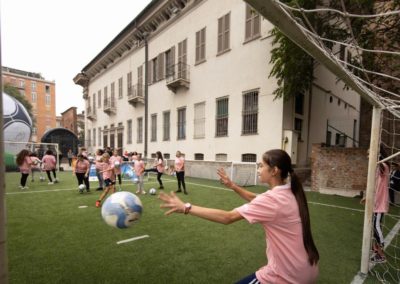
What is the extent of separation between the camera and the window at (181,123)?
20391 mm

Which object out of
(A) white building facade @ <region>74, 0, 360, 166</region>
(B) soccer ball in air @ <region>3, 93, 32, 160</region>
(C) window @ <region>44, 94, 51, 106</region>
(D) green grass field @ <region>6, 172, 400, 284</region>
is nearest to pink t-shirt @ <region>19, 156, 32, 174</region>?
(D) green grass field @ <region>6, 172, 400, 284</region>

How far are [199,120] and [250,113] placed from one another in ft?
15.5

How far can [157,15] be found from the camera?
22.1 meters

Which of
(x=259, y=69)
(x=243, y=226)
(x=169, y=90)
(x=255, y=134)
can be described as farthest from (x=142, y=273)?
(x=169, y=90)

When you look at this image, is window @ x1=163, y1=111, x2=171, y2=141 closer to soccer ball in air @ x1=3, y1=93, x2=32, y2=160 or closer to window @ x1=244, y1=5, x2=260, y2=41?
window @ x1=244, y1=5, x2=260, y2=41

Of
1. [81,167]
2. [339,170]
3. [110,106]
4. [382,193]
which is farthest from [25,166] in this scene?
[110,106]

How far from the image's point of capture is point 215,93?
17.5m

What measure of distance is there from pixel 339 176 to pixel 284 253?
36.5 feet

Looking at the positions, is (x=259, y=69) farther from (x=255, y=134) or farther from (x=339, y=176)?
(x=339, y=176)

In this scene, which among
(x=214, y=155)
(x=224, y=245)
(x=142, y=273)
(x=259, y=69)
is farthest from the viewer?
(x=214, y=155)

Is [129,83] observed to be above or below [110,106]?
above

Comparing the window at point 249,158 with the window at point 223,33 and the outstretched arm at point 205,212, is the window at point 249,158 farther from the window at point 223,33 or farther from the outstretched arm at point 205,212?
the outstretched arm at point 205,212

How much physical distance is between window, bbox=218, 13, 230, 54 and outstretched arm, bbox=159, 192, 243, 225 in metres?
16.0

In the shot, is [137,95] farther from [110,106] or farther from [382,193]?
[382,193]
